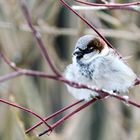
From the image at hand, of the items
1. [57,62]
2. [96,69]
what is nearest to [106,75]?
[96,69]

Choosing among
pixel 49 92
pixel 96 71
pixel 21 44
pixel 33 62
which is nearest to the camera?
pixel 96 71

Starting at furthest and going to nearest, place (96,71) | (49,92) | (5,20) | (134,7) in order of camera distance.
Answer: (49,92) → (5,20) → (96,71) → (134,7)

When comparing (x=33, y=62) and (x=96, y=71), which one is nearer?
(x=96, y=71)

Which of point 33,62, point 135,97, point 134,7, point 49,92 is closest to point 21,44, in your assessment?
point 33,62

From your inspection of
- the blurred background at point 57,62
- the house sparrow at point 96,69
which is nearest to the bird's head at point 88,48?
the house sparrow at point 96,69

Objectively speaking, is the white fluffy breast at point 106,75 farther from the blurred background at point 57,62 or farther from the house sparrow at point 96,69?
the blurred background at point 57,62

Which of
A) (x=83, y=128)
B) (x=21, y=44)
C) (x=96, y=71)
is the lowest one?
(x=83, y=128)

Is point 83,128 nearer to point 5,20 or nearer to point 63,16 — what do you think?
point 63,16
